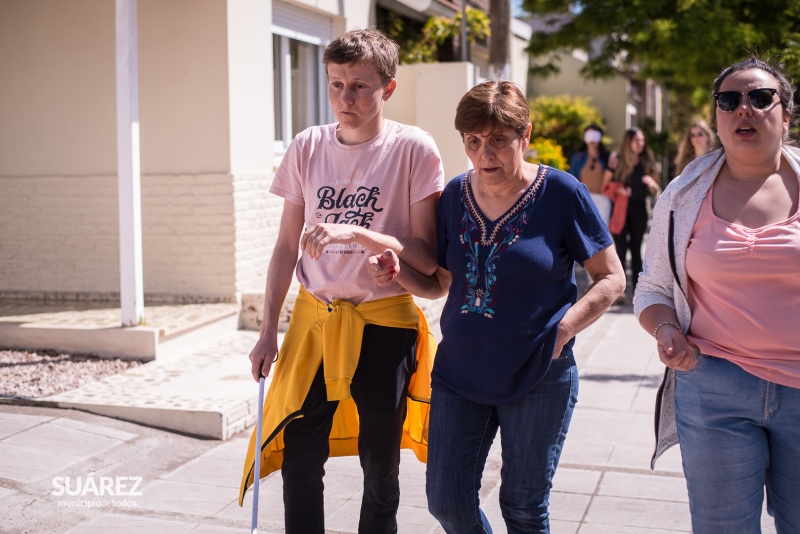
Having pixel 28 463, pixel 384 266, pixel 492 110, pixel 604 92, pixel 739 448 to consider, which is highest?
pixel 604 92

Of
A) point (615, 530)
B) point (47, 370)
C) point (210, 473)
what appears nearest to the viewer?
point (615, 530)

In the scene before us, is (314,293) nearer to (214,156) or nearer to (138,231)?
(138,231)

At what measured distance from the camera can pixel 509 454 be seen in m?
3.19

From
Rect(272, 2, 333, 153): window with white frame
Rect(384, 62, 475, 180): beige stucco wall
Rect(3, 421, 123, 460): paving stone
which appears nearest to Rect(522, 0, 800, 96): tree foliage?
Rect(384, 62, 475, 180): beige stucco wall

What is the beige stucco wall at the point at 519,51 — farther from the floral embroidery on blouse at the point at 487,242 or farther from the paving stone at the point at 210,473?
the floral embroidery on blouse at the point at 487,242

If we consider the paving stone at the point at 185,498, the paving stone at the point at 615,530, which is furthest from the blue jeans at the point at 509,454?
the paving stone at the point at 185,498

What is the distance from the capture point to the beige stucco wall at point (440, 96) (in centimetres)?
1269

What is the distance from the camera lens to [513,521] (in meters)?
3.18

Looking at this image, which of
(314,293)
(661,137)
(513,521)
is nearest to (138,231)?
(314,293)

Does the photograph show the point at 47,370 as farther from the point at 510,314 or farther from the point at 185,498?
the point at 510,314

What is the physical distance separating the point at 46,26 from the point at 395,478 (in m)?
7.26

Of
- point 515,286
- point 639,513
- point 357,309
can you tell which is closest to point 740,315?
point 515,286

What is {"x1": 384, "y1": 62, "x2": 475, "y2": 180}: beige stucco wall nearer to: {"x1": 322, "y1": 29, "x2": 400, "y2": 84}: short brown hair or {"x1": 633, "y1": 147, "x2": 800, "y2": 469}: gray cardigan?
{"x1": 322, "y1": 29, "x2": 400, "y2": 84}: short brown hair

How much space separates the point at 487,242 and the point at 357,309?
59cm
